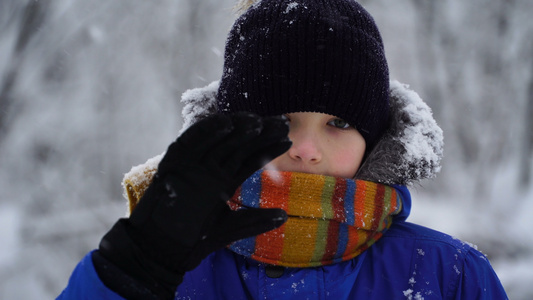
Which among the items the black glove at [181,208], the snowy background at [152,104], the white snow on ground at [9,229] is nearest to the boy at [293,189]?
the black glove at [181,208]

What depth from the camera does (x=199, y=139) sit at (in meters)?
0.83

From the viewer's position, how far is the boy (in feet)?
2.76

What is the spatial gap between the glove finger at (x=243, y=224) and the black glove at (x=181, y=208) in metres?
0.02

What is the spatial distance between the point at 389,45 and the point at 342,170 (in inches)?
198

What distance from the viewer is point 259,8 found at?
4.55ft

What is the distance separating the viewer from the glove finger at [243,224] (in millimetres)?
877

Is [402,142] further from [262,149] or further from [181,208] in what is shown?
[181,208]

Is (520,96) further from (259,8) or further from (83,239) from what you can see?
(83,239)

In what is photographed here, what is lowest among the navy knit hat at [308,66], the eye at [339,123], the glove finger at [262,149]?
the glove finger at [262,149]

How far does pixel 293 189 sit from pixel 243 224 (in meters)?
0.31

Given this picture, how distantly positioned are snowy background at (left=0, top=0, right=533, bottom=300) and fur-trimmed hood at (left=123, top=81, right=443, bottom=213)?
391cm

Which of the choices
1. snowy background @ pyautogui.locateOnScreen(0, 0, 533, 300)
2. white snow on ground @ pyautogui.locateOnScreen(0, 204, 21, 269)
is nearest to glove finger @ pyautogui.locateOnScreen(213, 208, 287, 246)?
snowy background @ pyautogui.locateOnScreen(0, 0, 533, 300)

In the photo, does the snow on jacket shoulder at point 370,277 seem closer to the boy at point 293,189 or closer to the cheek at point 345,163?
the boy at point 293,189

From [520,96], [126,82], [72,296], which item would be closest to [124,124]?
[126,82]
